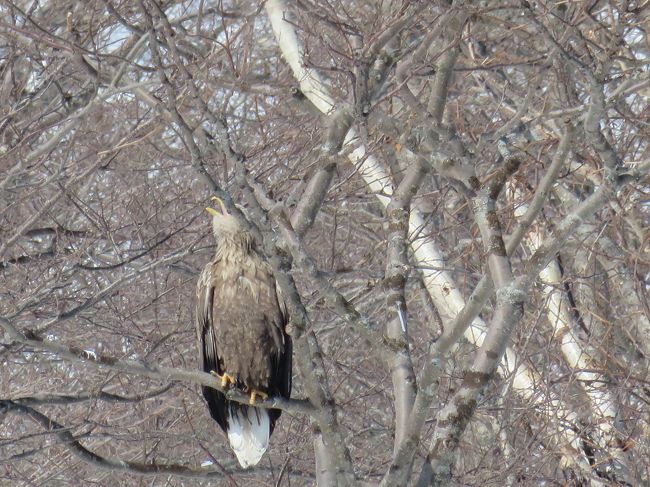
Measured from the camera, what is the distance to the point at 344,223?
9.23 metres

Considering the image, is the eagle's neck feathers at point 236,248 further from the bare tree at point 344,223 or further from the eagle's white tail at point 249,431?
the eagle's white tail at point 249,431

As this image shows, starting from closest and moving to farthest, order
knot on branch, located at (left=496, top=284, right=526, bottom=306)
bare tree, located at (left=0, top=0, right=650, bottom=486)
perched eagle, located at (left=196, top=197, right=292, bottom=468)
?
knot on branch, located at (left=496, top=284, right=526, bottom=306), bare tree, located at (left=0, top=0, right=650, bottom=486), perched eagle, located at (left=196, top=197, right=292, bottom=468)

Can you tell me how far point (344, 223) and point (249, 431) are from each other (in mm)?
3883

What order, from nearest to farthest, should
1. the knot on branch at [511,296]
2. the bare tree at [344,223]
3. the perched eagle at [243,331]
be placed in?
the knot on branch at [511,296]
the bare tree at [344,223]
the perched eagle at [243,331]

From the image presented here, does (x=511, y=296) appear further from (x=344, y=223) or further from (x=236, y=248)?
(x=344, y=223)

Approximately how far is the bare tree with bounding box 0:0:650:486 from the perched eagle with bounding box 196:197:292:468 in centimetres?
27

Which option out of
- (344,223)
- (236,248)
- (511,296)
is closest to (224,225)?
(236,248)

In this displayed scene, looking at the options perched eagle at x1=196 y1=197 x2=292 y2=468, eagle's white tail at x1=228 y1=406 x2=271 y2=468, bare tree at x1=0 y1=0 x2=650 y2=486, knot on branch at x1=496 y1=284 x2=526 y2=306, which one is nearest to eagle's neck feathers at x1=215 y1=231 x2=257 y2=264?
perched eagle at x1=196 y1=197 x2=292 y2=468

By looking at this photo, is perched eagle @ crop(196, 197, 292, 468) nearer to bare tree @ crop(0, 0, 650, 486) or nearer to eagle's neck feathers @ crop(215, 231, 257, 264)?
eagle's neck feathers @ crop(215, 231, 257, 264)

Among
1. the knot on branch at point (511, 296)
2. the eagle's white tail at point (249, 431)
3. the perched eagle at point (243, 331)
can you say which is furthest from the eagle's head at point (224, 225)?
the knot on branch at point (511, 296)

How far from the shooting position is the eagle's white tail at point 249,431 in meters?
5.54

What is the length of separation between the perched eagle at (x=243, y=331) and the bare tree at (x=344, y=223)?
27 centimetres

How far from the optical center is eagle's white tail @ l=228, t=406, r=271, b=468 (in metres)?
5.54

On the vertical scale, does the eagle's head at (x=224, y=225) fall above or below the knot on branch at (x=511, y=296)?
above
